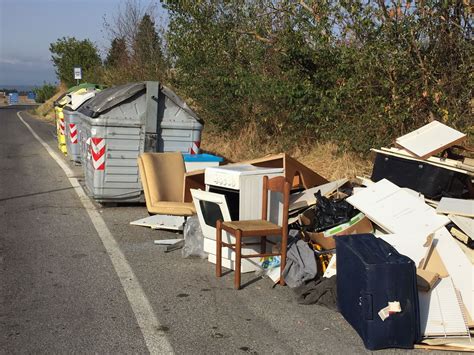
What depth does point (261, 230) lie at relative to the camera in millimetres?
5246

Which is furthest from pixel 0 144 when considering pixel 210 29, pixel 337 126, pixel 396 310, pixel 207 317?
pixel 396 310

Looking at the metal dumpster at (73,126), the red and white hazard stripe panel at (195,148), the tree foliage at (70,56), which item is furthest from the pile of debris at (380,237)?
the tree foliage at (70,56)

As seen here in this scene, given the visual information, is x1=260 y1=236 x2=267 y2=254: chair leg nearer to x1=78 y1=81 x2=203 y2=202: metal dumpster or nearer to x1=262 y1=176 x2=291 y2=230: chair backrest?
x1=262 y1=176 x2=291 y2=230: chair backrest

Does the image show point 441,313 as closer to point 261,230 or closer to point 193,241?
point 261,230

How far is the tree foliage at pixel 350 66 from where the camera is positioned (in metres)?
8.66

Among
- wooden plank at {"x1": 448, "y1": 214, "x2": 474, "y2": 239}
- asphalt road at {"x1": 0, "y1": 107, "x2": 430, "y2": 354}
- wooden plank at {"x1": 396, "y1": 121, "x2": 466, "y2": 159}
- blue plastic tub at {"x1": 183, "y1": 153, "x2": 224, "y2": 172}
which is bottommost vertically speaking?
asphalt road at {"x1": 0, "y1": 107, "x2": 430, "y2": 354}

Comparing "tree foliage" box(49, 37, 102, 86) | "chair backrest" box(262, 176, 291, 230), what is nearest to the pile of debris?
"chair backrest" box(262, 176, 291, 230)

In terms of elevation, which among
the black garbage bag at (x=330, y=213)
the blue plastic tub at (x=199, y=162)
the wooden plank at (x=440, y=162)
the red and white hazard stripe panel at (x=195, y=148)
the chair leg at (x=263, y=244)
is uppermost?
the wooden plank at (x=440, y=162)

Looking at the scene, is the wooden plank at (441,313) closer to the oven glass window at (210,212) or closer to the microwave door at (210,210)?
the microwave door at (210,210)

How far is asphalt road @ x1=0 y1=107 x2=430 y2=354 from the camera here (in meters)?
4.04

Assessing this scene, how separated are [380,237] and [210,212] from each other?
1.86 metres

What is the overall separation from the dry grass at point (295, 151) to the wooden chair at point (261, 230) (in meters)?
4.17

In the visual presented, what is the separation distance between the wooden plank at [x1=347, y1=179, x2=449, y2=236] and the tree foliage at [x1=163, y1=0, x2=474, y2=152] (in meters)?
3.04

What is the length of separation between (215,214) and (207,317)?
5.32 ft
